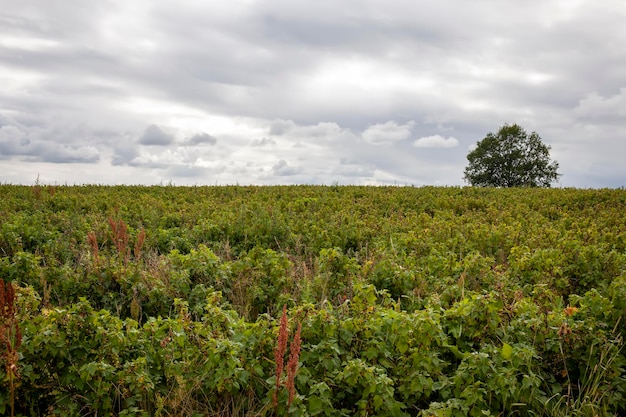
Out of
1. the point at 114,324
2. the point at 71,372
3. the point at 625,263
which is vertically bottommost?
the point at 71,372

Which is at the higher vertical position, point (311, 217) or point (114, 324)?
point (311, 217)

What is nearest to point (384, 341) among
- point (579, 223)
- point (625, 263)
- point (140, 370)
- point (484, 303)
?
point (484, 303)

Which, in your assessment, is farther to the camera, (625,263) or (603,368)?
(625,263)

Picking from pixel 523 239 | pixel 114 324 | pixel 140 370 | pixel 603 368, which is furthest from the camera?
pixel 523 239

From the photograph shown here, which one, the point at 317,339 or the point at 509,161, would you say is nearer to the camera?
the point at 317,339

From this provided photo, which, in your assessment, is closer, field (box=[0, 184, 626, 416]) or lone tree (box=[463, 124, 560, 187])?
field (box=[0, 184, 626, 416])

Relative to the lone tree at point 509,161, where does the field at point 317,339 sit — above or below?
below

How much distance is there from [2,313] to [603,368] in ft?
17.2

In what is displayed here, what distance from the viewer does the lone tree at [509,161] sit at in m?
46.7

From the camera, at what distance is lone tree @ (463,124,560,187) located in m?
46.7

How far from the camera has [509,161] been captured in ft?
155

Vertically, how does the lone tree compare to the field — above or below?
above

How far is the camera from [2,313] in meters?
3.91

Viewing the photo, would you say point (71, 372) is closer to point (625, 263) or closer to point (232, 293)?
point (232, 293)
